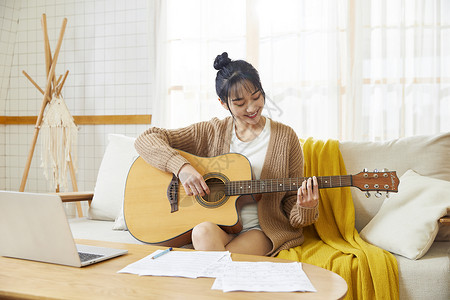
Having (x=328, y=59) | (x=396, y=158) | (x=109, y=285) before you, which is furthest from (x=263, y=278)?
(x=328, y=59)

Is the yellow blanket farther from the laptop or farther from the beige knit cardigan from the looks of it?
the laptop

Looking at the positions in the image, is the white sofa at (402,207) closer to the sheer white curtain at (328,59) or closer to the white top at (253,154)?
the white top at (253,154)

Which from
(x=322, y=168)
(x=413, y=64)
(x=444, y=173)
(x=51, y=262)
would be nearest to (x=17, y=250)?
(x=51, y=262)

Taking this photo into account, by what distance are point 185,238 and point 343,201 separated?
30.0 inches

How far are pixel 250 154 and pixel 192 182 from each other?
1.07 feet

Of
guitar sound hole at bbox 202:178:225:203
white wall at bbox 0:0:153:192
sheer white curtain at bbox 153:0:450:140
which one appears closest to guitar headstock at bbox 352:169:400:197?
guitar sound hole at bbox 202:178:225:203

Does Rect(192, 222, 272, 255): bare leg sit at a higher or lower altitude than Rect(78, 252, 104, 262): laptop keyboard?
lower

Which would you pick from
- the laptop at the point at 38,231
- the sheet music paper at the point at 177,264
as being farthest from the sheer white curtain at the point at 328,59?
the laptop at the point at 38,231

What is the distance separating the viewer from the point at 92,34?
3240 millimetres

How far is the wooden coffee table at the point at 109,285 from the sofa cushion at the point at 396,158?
982 mm

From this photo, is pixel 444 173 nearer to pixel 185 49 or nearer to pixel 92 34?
pixel 185 49

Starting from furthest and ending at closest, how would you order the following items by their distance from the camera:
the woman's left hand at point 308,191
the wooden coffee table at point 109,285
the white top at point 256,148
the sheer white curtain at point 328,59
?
the sheer white curtain at point 328,59 < the white top at point 256,148 < the woman's left hand at point 308,191 < the wooden coffee table at point 109,285

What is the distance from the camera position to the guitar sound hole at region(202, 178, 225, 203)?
169cm

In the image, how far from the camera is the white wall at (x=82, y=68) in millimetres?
3135
